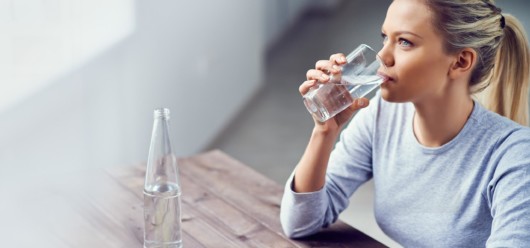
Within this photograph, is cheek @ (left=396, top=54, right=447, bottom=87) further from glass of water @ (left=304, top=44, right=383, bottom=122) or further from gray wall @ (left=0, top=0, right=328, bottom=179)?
gray wall @ (left=0, top=0, right=328, bottom=179)

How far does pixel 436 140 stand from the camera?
1545 millimetres

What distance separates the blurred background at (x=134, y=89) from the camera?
267cm

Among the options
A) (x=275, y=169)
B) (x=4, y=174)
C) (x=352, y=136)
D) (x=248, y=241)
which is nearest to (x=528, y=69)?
(x=352, y=136)

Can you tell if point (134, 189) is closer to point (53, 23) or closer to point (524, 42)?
point (524, 42)

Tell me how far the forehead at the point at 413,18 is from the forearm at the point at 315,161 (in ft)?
0.80

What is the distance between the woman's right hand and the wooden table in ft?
0.67

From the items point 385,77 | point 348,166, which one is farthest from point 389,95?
point 348,166

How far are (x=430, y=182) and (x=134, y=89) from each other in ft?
6.32

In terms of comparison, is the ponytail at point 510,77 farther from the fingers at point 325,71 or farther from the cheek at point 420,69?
the fingers at point 325,71

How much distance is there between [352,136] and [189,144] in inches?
84.9

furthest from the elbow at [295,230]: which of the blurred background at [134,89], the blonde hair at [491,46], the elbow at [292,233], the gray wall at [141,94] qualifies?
the gray wall at [141,94]

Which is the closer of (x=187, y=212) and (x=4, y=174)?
(x=187, y=212)

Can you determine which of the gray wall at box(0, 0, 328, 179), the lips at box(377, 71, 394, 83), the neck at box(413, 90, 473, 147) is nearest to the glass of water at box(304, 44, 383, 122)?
the lips at box(377, 71, 394, 83)

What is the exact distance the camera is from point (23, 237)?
141cm
